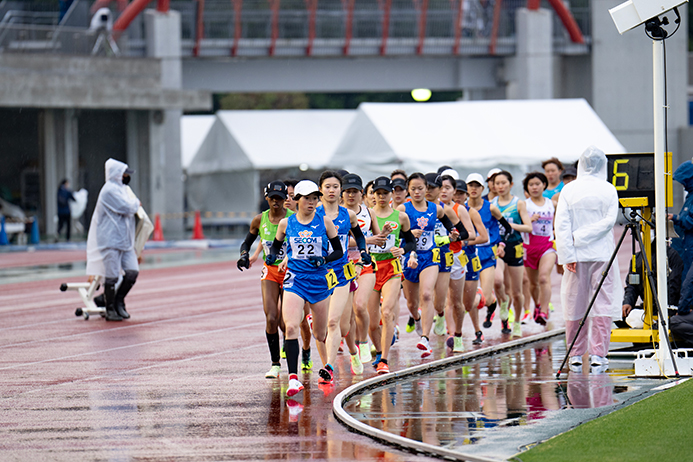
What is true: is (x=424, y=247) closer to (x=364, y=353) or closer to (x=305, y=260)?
(x=364, y=353)

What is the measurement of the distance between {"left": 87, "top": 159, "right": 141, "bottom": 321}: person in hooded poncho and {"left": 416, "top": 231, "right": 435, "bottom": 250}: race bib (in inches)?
222

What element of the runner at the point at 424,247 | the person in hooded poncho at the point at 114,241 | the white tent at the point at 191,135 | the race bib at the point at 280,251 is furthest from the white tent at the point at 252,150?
the race bib at the point at 280,251

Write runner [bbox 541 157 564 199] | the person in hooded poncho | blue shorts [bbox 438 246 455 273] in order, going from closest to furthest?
blue shorts [bbox 438 246 455 273] < runner [bbox 541 157 564 199] < the person in hooded poncho

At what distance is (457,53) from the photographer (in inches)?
1687

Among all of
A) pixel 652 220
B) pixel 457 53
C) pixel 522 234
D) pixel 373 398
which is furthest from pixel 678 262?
pixel 457 53

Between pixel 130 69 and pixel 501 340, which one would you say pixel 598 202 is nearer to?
pixel 501 340

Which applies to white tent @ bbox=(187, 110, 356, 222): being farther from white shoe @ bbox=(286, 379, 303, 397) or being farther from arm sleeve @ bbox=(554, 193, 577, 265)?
white shoe @ bbox=(286, 379, 303, 397)

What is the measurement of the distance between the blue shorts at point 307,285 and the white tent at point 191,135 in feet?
108

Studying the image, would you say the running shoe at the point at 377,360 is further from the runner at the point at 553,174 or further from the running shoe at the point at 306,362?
the runner at the point at 553,174

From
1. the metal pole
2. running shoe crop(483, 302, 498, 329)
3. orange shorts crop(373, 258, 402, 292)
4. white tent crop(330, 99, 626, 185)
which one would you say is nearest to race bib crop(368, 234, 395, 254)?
orange shorts crop(373, 258, 402, 292)

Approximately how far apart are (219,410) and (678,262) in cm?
556

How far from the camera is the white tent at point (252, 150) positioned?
38.0 m

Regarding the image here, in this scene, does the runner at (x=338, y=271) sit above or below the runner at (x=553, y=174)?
below

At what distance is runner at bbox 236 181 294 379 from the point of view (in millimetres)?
10305
